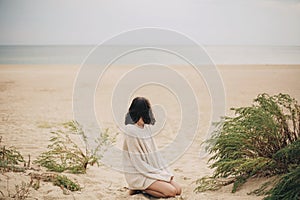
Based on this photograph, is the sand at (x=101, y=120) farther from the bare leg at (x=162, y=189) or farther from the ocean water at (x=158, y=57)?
the ocean water at (x=158, y=57)

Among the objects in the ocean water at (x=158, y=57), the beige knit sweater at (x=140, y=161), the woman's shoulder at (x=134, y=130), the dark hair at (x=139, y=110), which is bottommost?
the beige knit sweater at (x=140, y=161)

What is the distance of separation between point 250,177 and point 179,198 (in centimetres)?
92

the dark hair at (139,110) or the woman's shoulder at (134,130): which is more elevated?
the dark hair at (139,110)

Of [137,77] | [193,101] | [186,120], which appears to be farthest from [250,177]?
[137,77]

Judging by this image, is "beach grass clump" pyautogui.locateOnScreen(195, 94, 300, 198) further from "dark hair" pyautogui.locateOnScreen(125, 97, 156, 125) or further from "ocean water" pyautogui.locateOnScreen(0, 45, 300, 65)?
"ocean water" pyautogui.locateOnScreen(0, 45, 300, 65)

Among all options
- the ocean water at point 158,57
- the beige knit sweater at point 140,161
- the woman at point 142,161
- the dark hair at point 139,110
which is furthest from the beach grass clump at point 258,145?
the ocean water at point 158,57

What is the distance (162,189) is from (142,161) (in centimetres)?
43

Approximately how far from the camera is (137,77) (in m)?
23.3

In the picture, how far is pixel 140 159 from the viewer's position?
16.3 ft

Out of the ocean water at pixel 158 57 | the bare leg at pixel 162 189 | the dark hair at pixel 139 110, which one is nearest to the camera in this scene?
the bare leg at pixel 162 189

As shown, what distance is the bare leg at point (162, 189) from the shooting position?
489cm

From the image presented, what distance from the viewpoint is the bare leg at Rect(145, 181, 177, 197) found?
489cm

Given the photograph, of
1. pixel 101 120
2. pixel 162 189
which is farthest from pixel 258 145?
pixel 101 120

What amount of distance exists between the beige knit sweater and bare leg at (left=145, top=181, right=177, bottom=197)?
0.05 meters
